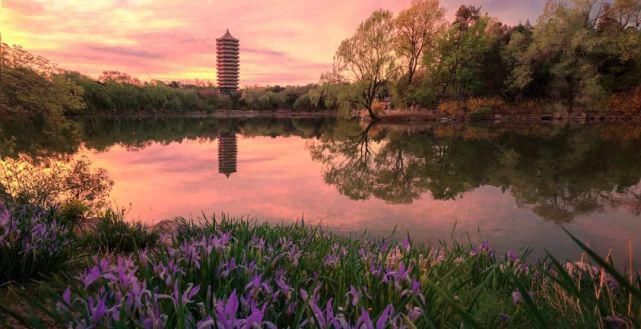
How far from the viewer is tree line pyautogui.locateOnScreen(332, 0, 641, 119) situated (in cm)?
4191

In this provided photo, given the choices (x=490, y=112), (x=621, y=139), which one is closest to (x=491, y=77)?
(x=490, y=112)

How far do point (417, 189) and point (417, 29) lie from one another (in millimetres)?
39597

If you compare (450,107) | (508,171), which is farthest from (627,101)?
(508,171)

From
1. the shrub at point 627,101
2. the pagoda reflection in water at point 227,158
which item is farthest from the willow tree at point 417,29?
the pagoda reflection in water at point 227,158

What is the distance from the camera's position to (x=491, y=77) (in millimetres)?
50375

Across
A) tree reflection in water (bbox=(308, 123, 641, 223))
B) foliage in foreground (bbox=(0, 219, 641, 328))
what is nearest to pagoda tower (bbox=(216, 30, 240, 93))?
tree reflection in water (bbox=(308, 123, 641, 223))

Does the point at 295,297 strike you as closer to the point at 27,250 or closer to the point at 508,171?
the point at 27,250

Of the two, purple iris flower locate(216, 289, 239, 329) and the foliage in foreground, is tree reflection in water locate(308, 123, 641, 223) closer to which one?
the foliage in foreground

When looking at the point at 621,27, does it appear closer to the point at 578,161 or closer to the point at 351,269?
the point at 578,161

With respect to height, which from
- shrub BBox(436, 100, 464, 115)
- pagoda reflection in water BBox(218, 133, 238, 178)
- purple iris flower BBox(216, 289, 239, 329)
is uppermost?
shrub BBox(436, 100, 464, 115)

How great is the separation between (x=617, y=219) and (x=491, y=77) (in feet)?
153

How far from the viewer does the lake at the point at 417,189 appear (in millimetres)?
7969

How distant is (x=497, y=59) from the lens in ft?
165

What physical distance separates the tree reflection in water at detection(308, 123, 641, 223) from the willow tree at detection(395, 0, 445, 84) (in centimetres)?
2658
